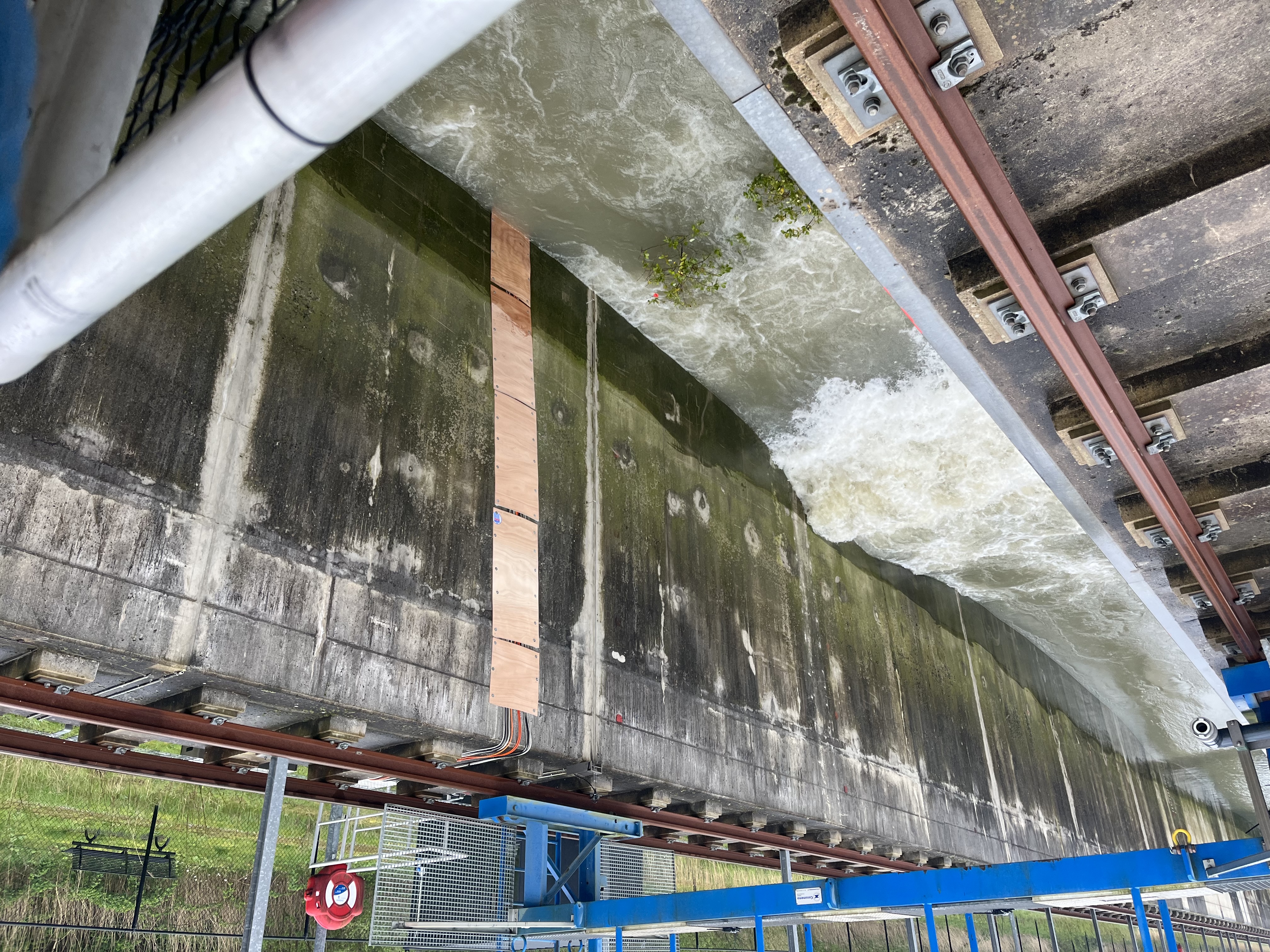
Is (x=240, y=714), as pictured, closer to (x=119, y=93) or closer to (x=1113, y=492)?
(x=119, y=93)

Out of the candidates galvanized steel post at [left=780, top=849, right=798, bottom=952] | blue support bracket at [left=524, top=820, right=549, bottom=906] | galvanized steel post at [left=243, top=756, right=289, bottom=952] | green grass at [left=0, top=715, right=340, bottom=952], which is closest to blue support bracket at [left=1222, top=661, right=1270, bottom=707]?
blue support bracket at [left=524, top=820, right=549, bottom=906]

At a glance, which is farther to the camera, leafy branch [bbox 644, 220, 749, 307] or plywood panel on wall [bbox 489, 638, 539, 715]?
leafy branch [bbox 644, 220, 749, 307]

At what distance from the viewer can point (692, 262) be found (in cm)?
995

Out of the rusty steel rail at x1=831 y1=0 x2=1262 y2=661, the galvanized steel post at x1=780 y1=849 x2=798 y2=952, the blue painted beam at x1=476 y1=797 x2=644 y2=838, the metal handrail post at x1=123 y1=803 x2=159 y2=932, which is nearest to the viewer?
the rusty steel rail at x1=831 y1=0 x2=1262 y2=661

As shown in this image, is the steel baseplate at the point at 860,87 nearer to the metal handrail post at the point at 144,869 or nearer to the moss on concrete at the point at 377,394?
the moss on concrete at the point at 377,394

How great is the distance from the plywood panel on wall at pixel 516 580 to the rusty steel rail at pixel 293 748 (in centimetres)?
135

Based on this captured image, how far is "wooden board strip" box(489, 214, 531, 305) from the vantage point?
9.03 metres

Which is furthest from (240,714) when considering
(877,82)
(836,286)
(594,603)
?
(836,286)

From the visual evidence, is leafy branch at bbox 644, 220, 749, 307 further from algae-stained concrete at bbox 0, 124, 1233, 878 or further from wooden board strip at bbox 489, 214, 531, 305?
wooden board strip at bbox 489, 214, 531, 305

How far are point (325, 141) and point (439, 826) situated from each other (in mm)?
7322

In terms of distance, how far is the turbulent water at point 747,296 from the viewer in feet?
26.0

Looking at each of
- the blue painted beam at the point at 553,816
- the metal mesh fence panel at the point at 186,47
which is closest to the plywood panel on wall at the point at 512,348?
the metal mesh fence panel at the point at 186,47

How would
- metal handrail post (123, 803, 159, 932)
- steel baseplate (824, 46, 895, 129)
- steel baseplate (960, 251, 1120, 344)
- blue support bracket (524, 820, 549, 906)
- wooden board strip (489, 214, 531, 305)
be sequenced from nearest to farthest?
steel baseplate (824, 46, 895, 129), steel baseplate (960, 251, 1120, 344), blue support bracket (524, 820, 549, 906), wooden board strip (489, 214, 531, 305), metal handrail post (123, 803, 159, 932)

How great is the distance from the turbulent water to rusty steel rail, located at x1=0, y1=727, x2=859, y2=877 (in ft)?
19.7
